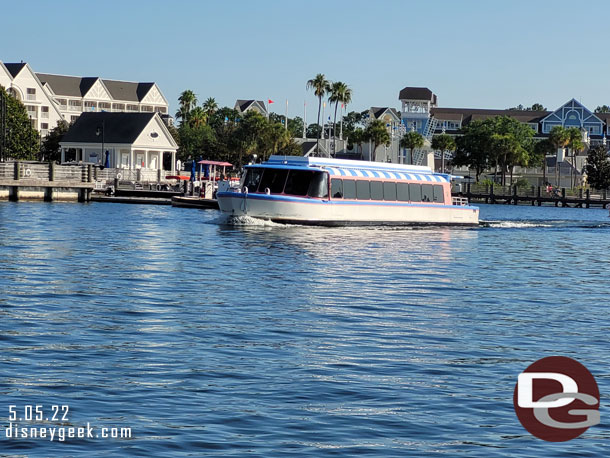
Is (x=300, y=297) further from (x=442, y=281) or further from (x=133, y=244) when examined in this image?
(x=133, y=244)

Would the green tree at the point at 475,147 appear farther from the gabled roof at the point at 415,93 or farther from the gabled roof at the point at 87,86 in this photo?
the gabled roof at the point at 87,86

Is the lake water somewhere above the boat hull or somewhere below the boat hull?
below

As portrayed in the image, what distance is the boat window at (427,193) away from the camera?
177 ft

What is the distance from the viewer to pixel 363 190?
1972 inches

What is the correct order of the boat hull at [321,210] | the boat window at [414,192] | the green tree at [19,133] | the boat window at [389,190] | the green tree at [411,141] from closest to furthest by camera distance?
the boat hull at [321,210] → the boat window at [389,190] → the boat window at [414,192] → the green tree at [19,133] → the green tree at [411,141]

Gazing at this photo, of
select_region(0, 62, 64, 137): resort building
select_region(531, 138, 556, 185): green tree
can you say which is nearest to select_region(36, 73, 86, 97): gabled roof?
select_region(0, 62, 64, 137): resort building

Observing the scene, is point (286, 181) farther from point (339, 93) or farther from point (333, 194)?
point (339, 93)

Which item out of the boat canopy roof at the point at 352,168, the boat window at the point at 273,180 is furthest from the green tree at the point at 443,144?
the boat window at the point at 273,180

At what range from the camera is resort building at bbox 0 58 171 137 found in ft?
483

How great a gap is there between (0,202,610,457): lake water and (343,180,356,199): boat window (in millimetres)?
14265

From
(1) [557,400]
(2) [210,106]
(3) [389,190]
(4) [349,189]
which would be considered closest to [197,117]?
(2) [210,106]

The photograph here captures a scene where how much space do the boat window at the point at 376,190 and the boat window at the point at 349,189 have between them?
1.49m

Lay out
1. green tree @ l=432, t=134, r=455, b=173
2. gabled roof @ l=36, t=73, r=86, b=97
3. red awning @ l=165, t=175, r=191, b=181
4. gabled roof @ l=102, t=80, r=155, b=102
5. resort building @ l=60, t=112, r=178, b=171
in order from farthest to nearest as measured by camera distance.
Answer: gabled roof @ l=102, t=80, r=155, b=102
gabled roof @ l=36, t=73, r=86, b=97
green tree @ l=432, t=134, r=455, b=173
resort building @ l=60, t=112, r=178, b=171
red awning @ l=165, t=175, r=191, b=181

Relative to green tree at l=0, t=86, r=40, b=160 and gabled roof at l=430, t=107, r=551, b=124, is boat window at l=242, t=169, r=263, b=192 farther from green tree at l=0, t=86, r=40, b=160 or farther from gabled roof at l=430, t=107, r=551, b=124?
gabled roof at l=430, t=107, r=551, b=124
